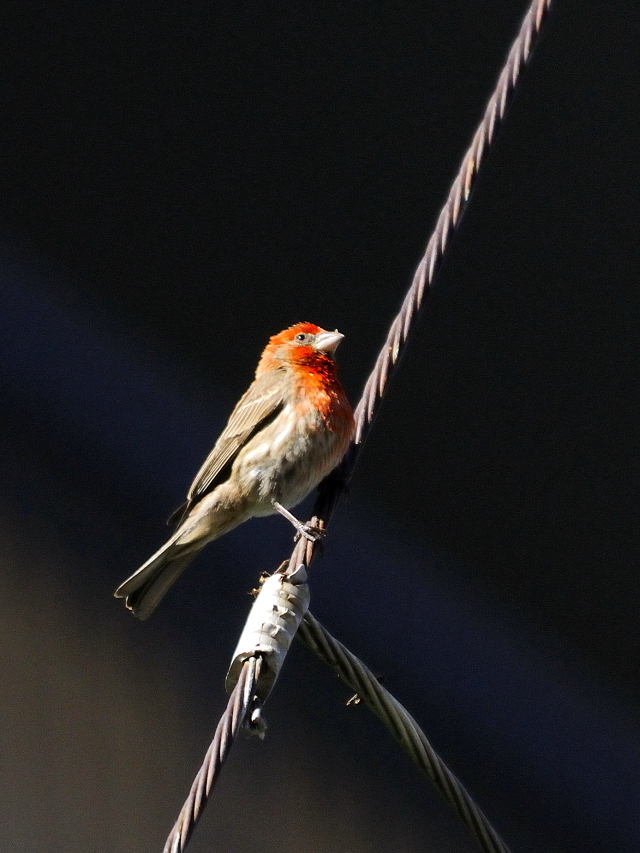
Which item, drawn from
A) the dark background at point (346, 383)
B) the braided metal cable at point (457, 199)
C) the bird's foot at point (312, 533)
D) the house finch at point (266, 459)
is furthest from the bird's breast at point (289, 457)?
the dark background at point (346, 383)

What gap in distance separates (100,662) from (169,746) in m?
0.61

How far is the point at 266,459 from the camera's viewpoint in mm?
5277

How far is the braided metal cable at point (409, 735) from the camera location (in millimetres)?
3244

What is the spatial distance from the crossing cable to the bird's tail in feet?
4.79

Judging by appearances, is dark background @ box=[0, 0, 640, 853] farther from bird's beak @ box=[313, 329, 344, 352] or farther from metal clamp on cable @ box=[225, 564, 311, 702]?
metal clamp on cable @ box=[225, 564, 311, 702]

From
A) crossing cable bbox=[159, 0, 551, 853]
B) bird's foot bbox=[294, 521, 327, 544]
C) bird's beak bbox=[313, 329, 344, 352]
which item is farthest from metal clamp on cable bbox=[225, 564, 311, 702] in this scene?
bird's beak bbox=[313, 329, 344, 352]

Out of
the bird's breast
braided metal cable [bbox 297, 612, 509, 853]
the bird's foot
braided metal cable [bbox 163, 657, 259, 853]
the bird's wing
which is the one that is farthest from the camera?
the bird's wing

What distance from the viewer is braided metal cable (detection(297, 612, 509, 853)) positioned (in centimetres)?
324

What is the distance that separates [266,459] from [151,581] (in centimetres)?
67

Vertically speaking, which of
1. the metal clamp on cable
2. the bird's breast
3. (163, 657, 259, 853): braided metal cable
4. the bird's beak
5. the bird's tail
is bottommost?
(163, 657, 259, 853): braided metal cable

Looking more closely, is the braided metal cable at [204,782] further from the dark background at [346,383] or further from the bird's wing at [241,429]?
the dark background at [346,383]

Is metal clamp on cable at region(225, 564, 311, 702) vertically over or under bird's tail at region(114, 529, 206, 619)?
under

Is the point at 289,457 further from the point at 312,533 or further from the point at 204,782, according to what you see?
the point at 204,782

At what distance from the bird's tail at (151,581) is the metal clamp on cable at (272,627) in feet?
5.55
